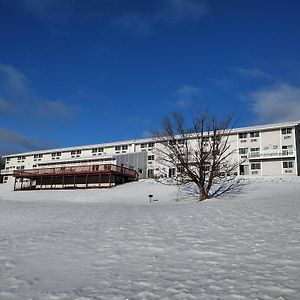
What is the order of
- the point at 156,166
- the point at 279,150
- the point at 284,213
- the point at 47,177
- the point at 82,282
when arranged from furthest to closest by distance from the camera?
the point at 156,166 < the point at 47,177 < the point at 279,150 < the point at 284,213 < the point at 82,282

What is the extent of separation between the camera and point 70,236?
36.9 ft

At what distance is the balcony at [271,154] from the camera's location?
45344 millimetres

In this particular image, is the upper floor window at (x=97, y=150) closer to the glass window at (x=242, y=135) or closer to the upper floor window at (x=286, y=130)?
the glass window at (x=242, y=135)

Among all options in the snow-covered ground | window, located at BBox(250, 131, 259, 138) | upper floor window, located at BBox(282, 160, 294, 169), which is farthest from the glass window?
the snow-covered ground

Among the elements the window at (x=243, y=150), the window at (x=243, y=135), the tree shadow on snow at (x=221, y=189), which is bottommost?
the tree shadow on snow at (x=221, y=189)

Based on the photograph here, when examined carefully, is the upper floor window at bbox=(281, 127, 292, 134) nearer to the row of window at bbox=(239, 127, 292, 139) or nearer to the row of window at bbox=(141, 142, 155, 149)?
the row of window at bbox=(239, 127, 292, 139)

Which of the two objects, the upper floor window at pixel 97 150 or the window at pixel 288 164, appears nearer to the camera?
the window at pixel 288 164

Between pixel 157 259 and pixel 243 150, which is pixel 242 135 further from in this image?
pixel 157 259

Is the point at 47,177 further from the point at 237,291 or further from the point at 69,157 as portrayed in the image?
the point at 237,291

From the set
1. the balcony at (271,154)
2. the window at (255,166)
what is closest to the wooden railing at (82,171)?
the window at (255,166)

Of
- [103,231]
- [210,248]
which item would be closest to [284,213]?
[210,248]

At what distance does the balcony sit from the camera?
45344 millimetres

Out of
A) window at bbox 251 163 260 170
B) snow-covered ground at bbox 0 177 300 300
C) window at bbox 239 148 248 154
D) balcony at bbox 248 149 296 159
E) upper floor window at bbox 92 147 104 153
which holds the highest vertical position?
upper floor window at bbox 92 147 104 153

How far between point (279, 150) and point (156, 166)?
19392mm
